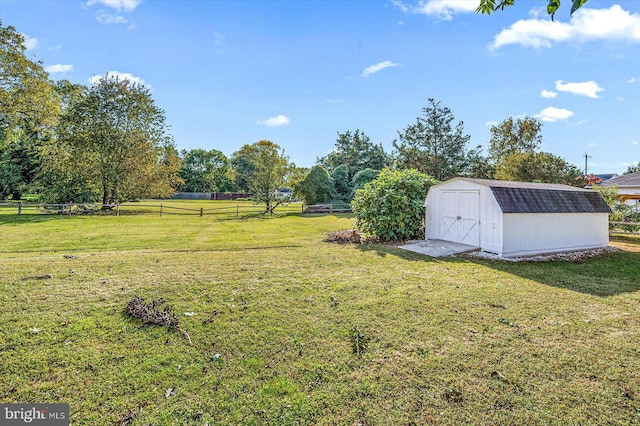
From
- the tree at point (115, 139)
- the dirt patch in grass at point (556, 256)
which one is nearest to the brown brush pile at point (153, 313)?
the dirt patch in grass at point (556, 256)

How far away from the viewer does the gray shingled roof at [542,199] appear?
858cm

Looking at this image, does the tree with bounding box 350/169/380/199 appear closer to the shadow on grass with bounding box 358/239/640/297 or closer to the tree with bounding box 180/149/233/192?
the shadow on grass with bounding box 358/239/640/297

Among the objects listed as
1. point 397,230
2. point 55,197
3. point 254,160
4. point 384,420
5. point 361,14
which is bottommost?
point 384,420

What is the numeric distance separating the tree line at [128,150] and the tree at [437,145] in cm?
9

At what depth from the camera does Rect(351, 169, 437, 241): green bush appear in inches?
429

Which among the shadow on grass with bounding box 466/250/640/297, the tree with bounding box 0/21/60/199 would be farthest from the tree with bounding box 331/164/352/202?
the shadow on grass with bounding box 466/250/640/297

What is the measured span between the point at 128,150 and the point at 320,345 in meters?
23.8

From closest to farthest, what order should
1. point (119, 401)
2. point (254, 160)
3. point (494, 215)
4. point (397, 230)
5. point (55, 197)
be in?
point (119, 401)
point (494, 215)
point (397, 230)
point (55, 197)
point (254, 160)

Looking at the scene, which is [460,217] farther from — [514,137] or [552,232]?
[514,137]

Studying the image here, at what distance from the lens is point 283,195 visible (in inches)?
931

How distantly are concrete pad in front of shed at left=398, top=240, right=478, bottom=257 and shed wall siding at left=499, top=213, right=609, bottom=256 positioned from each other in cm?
111

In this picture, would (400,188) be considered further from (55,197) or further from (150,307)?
(55,197)

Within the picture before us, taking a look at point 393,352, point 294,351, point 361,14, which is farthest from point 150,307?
point 361,14

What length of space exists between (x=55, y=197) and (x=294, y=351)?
77.0 ft
